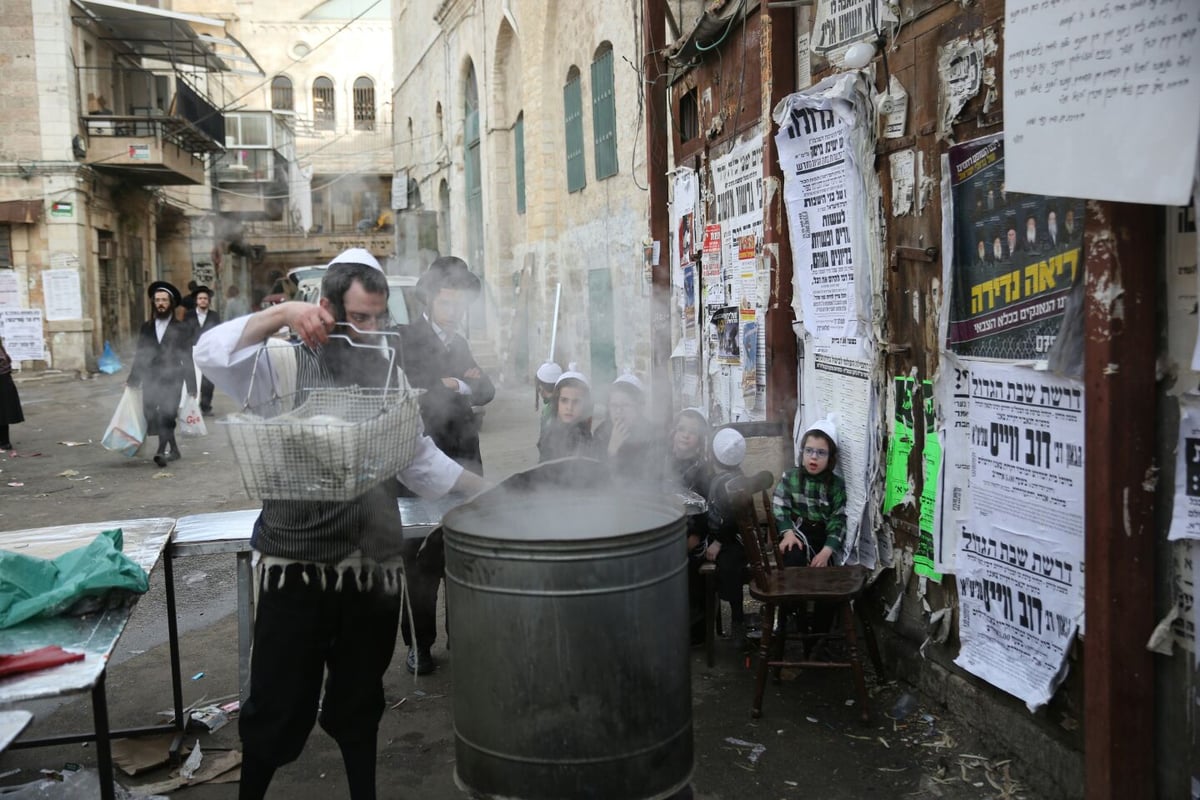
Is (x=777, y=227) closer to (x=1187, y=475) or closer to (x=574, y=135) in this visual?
(x=1187, y=475)

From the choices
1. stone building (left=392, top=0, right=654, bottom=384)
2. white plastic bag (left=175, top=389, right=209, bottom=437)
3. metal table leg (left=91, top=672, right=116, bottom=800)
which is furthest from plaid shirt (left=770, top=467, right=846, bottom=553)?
white plastic bag (left=175, top=389, right=209, bottom=437)

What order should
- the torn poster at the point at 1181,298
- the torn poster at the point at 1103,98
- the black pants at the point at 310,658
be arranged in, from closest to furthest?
the torn poster at the point at 1103,98
the torn poster at the point at 1181,298
the black pants at the point at 310,658

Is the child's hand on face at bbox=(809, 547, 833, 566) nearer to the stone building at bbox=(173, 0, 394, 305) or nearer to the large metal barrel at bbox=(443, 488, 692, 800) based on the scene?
the large metal barrel at bbox=(443, 488, 692, 800)

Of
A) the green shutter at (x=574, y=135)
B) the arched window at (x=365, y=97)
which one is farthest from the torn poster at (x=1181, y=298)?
the arched window at (x=365, y=97)

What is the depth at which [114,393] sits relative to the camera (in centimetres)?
1834

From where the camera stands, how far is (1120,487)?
287 cm

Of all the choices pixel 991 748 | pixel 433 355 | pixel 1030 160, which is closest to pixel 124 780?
pixel 433 355

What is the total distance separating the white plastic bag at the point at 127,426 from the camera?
10039 millimetres

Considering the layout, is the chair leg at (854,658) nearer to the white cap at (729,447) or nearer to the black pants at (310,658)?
the white cap at (729,447)

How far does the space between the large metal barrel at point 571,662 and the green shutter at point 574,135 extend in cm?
1140

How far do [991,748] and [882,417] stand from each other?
4.73 feet

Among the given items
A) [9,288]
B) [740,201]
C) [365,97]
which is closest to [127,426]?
[740,201]

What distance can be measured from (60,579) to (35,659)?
→ 2.11ft

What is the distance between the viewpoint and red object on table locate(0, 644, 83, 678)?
8.44 feet
